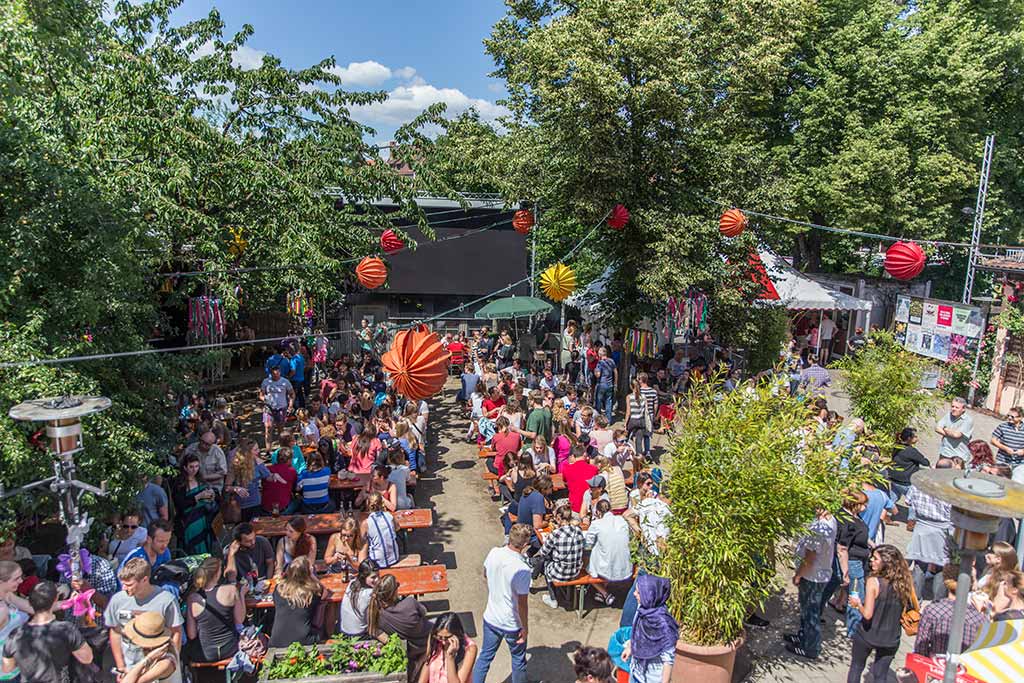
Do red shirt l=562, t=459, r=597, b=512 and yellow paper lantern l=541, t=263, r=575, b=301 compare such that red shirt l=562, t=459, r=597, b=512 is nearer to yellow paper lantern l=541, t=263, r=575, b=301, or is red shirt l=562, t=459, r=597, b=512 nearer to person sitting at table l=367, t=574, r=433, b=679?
person sitting at table l=367, t=574, r=433, b=679

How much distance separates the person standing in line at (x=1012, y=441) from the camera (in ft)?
30.8

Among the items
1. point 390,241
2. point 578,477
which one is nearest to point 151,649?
point 578,477

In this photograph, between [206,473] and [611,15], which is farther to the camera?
[611,15]

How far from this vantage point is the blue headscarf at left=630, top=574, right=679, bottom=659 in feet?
16.7

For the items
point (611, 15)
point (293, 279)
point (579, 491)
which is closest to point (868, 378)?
point (579, 491)

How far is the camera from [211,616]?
5.54 metres

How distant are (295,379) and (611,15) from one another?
968 cm

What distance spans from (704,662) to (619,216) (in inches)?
361

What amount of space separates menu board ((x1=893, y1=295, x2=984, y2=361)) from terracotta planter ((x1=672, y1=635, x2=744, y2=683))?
1452 centimetres

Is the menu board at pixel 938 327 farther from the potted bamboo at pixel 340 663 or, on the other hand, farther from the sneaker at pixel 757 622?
the potted bamboo at pixel 340 663

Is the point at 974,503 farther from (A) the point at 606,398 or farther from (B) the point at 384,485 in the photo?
(A) the point at 606,398

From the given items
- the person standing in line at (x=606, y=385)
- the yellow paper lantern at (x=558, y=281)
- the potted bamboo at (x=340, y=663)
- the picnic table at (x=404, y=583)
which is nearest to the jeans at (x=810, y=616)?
the picnic table at (x=404, y=583)

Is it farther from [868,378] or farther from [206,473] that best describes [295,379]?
[868,378]

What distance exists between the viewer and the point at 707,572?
527 cm
